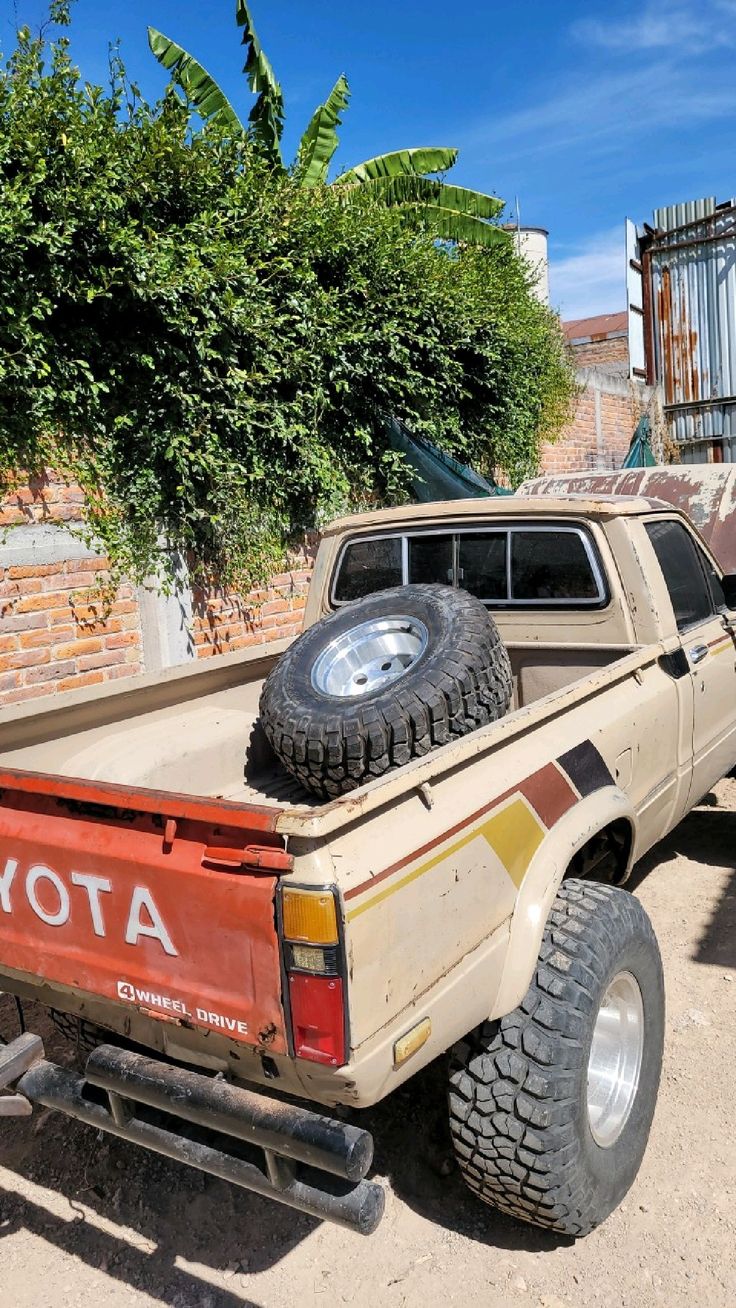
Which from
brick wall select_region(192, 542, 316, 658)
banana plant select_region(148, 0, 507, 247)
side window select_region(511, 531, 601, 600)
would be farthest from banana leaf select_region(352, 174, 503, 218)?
side window select_region(511, 531, 601, 600)

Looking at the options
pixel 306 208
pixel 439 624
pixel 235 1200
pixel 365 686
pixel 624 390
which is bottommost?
pixel 235 1200

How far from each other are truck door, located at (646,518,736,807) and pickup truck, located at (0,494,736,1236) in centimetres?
56

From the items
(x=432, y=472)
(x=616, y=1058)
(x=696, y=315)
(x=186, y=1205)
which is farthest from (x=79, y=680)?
(x=696, y=315)

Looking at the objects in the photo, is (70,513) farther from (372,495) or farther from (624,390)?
(624,390)

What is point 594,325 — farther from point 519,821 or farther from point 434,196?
point 519,821

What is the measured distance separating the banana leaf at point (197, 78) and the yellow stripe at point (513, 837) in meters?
7.15

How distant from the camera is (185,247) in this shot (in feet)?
18.3

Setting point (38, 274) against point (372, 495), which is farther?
point (372, 495)

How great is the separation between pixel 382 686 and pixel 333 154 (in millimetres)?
7833

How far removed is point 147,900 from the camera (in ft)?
6.75

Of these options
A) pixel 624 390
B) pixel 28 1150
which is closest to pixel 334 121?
pixel 624 390

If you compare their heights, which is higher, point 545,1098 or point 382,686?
point 382,686

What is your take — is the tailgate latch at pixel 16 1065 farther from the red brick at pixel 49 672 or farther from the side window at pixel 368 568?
the red brick at pixel 49 672

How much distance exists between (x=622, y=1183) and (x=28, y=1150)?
1823 mm
